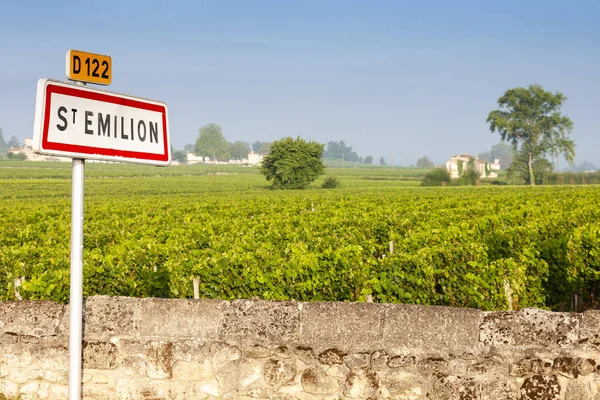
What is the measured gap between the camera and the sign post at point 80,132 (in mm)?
3539

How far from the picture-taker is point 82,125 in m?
3.69

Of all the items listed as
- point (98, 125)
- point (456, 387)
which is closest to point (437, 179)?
point (456, 387)

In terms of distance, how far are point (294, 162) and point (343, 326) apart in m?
79.6

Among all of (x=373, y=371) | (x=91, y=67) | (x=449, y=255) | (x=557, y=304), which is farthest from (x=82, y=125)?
(x=557, y=304)

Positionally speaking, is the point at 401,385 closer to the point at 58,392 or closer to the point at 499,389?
the point at 499,389

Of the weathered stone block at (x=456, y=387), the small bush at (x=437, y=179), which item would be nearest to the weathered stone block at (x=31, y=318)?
the weathered stone block at (x=456, y=387)

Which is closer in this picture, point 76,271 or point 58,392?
point 76,271

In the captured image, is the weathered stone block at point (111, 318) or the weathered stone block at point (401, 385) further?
the weathered stone block at point (111, 318)

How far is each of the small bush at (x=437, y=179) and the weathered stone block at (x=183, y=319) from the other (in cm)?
9408

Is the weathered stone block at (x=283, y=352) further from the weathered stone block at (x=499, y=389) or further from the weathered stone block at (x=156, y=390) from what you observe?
the weathered stone block at (x=499, y=389)

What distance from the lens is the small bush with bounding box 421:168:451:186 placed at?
96.8 metres

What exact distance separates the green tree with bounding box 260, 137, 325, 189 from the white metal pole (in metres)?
79.5

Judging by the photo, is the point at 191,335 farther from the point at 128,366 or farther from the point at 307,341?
the point at 307,341

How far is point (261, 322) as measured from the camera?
470cm
